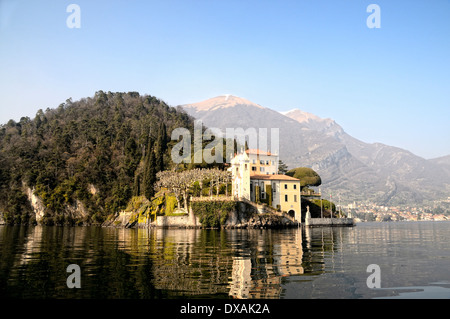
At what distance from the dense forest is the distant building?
2168 centimetres

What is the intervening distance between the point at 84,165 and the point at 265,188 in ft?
183

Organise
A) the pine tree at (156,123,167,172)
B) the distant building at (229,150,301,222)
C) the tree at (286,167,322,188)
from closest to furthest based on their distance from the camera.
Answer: the distant building at (229,150,301,222) → the pine tree at (156,123,167,172) → the tree at (286,167,322,188)

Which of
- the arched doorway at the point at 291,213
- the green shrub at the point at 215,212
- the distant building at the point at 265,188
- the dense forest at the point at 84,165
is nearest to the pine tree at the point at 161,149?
the dense forest at the point at 84,165

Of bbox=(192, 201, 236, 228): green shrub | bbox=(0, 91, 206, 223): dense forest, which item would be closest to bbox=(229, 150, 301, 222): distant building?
bbox=(192, 201, 236, 228): green shrub

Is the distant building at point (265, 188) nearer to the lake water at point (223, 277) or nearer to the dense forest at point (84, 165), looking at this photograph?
the dense forest at point (84, 165)

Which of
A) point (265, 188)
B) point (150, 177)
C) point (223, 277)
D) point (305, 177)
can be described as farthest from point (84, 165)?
point (223, 277)

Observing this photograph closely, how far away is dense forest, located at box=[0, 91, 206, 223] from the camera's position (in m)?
90.6

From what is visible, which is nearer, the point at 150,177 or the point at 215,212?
the point at 215,212

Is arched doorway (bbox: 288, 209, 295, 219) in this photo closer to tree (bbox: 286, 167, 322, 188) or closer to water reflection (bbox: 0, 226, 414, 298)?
tree (bbox: 286, 167, 322, 188)

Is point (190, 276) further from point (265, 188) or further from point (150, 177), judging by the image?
point (150, 177)

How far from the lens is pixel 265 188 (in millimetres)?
72312

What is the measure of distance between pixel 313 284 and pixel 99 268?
10292 mm
